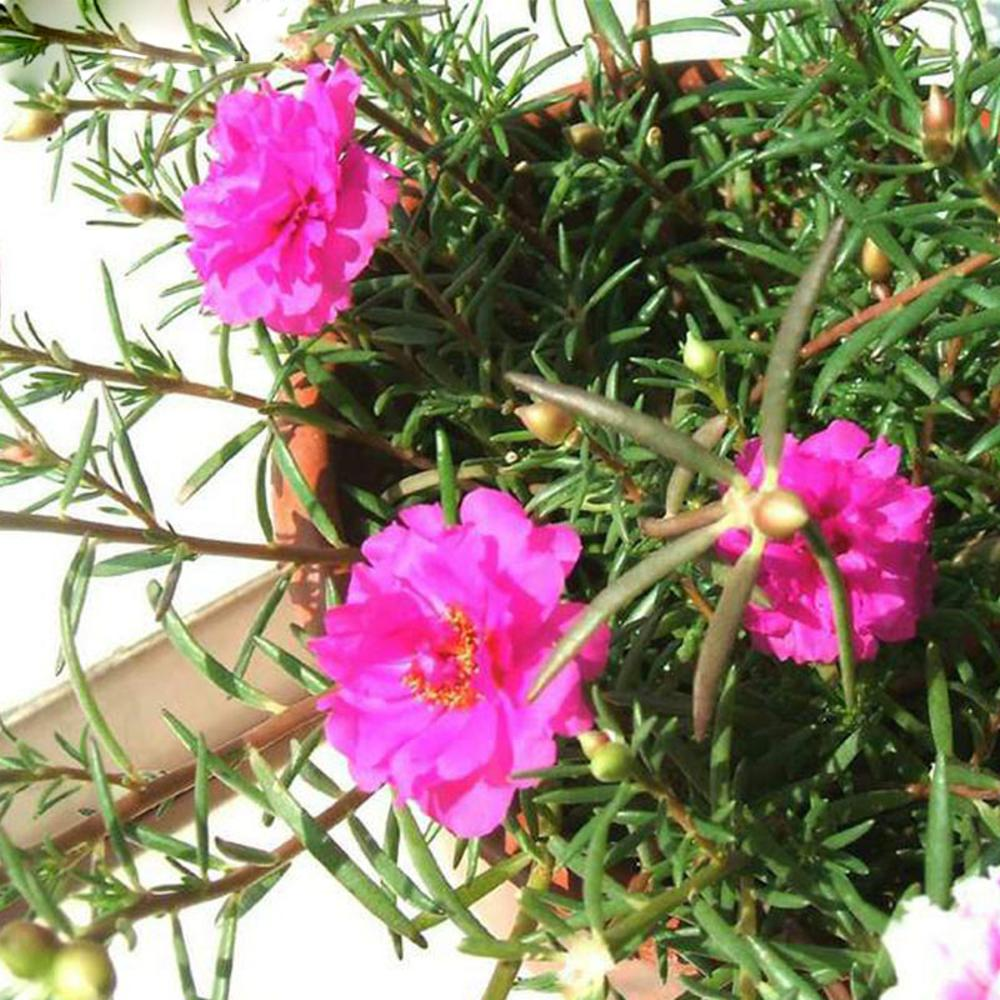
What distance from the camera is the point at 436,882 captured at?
0.50m

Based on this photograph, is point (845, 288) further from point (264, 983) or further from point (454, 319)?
point (264, 983)

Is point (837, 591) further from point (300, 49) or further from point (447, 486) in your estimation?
point (300, 49)

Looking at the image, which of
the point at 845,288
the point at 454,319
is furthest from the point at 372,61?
the point at 845,288

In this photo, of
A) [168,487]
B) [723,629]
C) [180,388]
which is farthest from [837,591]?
[168,487]

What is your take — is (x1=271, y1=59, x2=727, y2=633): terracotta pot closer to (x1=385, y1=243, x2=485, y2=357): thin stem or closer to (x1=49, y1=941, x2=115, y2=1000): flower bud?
(x1=385, y1=243, x2=485, y2=357): thin stem

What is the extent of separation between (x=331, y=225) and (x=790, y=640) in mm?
242

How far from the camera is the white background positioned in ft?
2.75

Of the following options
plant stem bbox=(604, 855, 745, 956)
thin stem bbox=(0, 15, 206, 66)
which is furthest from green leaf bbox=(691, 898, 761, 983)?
thin stem bbox=(0, 15, 206, 66)

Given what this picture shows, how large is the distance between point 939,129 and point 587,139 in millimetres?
218

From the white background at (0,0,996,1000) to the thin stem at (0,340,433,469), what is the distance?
0.30 m

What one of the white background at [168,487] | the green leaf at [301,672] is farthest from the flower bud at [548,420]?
the white background at [168,487]

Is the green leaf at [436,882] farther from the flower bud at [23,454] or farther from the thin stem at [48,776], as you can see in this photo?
the flower bud at [23,454]

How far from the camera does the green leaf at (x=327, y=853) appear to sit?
48cm

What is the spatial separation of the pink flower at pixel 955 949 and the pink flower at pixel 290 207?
12.6 inches
